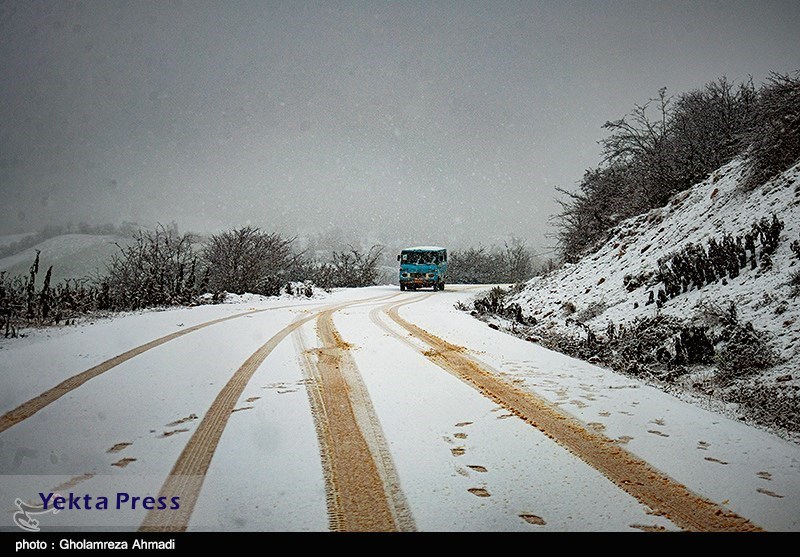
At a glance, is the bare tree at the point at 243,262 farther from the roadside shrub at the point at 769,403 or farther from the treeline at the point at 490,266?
the treeline at the point at 490,266

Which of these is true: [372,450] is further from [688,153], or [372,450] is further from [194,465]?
[688,153]

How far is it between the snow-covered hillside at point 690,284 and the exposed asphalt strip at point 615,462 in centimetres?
190

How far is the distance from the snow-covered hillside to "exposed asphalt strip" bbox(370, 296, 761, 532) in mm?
1898

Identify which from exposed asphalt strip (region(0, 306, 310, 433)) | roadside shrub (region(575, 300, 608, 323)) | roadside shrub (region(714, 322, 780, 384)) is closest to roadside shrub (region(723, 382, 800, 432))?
roadside shrub (region(714, 322, 780, 384))

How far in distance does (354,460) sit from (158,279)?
1603 centimetres

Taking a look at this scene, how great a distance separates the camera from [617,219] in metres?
14.8

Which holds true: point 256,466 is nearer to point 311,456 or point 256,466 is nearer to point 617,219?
point 311,456

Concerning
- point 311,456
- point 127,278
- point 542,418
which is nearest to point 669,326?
point 542,418

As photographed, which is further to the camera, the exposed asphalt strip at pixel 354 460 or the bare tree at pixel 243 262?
the bare tree at pixel 243 262

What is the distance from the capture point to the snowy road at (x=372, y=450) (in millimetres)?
2119

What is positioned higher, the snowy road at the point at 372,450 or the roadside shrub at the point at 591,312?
the roadside shrub at the point at 591,312

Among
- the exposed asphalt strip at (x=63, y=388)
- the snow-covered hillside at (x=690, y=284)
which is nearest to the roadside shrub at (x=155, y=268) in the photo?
the exposed asphalt strip at (x=63, y=388)

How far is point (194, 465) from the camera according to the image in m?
2.61
